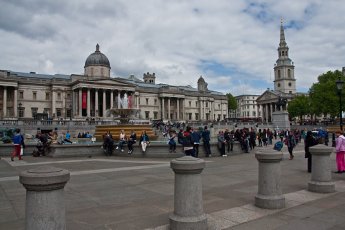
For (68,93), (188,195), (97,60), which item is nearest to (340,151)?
(188,195)

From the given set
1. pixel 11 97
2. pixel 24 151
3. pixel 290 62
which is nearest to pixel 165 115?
pixel 11 97

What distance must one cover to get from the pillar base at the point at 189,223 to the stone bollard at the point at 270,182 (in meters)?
2.05

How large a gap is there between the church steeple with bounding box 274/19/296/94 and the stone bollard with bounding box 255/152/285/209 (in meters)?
139

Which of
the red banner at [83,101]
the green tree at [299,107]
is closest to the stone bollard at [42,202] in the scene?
the red banner at [83,101]

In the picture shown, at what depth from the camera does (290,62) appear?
453 feet

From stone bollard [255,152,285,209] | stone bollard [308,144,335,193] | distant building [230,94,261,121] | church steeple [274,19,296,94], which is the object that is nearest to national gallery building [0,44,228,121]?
stone bollard [308,144,335,193]

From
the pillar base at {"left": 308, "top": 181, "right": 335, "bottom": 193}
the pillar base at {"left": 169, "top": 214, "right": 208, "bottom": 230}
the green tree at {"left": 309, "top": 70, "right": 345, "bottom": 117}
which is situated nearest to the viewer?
the pillar base at {"left": 169, "top": 214, "right": 208, "bottom": 230}

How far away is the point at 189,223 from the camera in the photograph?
5.08 meters

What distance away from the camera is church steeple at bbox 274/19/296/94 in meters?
137

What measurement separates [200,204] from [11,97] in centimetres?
8204

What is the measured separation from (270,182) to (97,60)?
279 feet

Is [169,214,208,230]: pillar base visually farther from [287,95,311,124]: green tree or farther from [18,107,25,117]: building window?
[287,95,311,124]: green tree

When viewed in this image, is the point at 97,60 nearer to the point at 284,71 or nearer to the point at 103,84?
the point at 103,84

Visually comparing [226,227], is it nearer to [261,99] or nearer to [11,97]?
[11,97]
